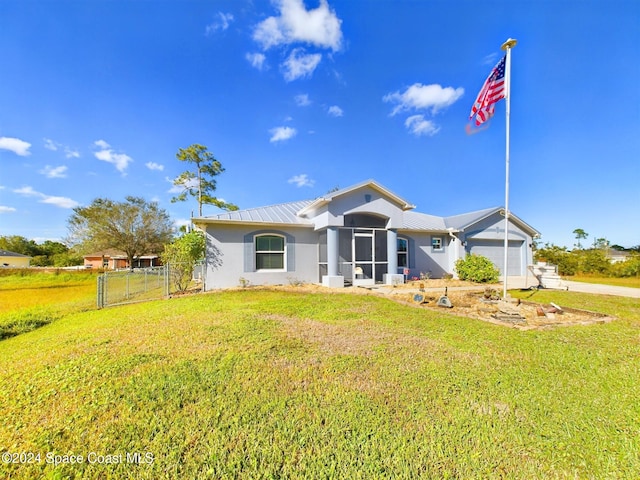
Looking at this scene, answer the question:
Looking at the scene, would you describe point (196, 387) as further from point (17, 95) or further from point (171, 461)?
point (17, 95)

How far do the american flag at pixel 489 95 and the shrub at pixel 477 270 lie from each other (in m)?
8.28

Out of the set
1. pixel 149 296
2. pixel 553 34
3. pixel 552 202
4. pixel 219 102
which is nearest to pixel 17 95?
pixel 219 102

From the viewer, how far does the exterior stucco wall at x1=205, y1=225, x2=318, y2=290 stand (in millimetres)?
12094

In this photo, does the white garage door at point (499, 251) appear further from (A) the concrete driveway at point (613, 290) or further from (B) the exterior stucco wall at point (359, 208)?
(B) the exterior stucco wall at point (359, 208)

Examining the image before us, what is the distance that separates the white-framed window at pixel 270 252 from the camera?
12.8 metres

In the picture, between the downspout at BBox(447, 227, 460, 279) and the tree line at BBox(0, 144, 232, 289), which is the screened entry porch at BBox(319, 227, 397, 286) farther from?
the tree line at BBox(0, 144, 232, 289)

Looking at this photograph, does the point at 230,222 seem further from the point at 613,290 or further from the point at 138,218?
Result: the point at 138,218

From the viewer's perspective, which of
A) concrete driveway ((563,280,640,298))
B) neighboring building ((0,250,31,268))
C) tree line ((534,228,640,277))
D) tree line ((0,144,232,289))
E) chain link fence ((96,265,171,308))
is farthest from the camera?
neighboring building ((0,250,31,268))

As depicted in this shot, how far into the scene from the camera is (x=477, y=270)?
48.0ft

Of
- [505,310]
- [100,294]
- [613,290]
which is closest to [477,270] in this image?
[613,290]

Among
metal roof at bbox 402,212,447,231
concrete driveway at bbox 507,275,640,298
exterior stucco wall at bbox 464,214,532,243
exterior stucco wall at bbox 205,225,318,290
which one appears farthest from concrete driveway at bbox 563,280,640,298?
exterior stucco wall at bbox 205,225,318,290

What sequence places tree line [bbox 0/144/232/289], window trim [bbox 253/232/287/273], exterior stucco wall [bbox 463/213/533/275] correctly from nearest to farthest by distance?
window trim [bbox 253/232/287/273]
exterior stucco wall [bbox 463/213/533/275]
tree line [bbox 0/144/232/289]

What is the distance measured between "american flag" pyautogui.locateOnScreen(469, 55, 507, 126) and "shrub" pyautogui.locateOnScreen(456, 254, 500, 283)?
27.2 ft

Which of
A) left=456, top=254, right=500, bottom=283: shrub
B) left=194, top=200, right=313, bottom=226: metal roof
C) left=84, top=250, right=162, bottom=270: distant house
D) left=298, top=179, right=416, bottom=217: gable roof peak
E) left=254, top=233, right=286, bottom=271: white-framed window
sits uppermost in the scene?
left=298, top=179, right=416, bottom=217: gable roof peak
